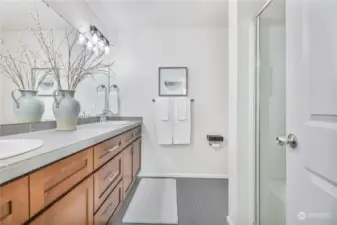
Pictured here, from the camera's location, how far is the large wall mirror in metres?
1.75

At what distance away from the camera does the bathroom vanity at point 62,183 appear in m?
0.72

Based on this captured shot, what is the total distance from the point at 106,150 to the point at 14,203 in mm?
1061

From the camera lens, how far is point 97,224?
1575mm

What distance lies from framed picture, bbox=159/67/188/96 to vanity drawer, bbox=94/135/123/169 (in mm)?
1771

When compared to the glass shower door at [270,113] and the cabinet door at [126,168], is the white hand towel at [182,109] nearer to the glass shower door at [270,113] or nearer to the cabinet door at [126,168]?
the cabinet door at [126,168]

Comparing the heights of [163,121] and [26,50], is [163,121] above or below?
below

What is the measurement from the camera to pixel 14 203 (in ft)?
2.33

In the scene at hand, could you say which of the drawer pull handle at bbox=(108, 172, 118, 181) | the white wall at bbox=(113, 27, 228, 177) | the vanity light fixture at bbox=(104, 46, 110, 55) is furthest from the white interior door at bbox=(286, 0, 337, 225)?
the vanity light fixture at bbox=(104, 46, 110, 55)

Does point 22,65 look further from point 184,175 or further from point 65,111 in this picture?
point 184,175

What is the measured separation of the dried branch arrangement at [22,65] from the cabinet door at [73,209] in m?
0.98

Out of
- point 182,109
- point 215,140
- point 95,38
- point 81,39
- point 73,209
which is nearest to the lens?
point 73,209

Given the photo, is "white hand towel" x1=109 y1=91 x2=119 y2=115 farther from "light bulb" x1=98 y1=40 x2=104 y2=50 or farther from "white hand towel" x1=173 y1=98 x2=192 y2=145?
"white hand towel" x1=173 y1=98 x2=192 y2=145

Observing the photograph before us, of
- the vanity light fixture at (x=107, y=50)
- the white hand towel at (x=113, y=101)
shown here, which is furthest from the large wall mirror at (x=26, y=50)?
the white hand towel at (x=113, y=101)

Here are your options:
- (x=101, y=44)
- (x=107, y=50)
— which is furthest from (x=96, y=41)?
(x=107, y=50)
